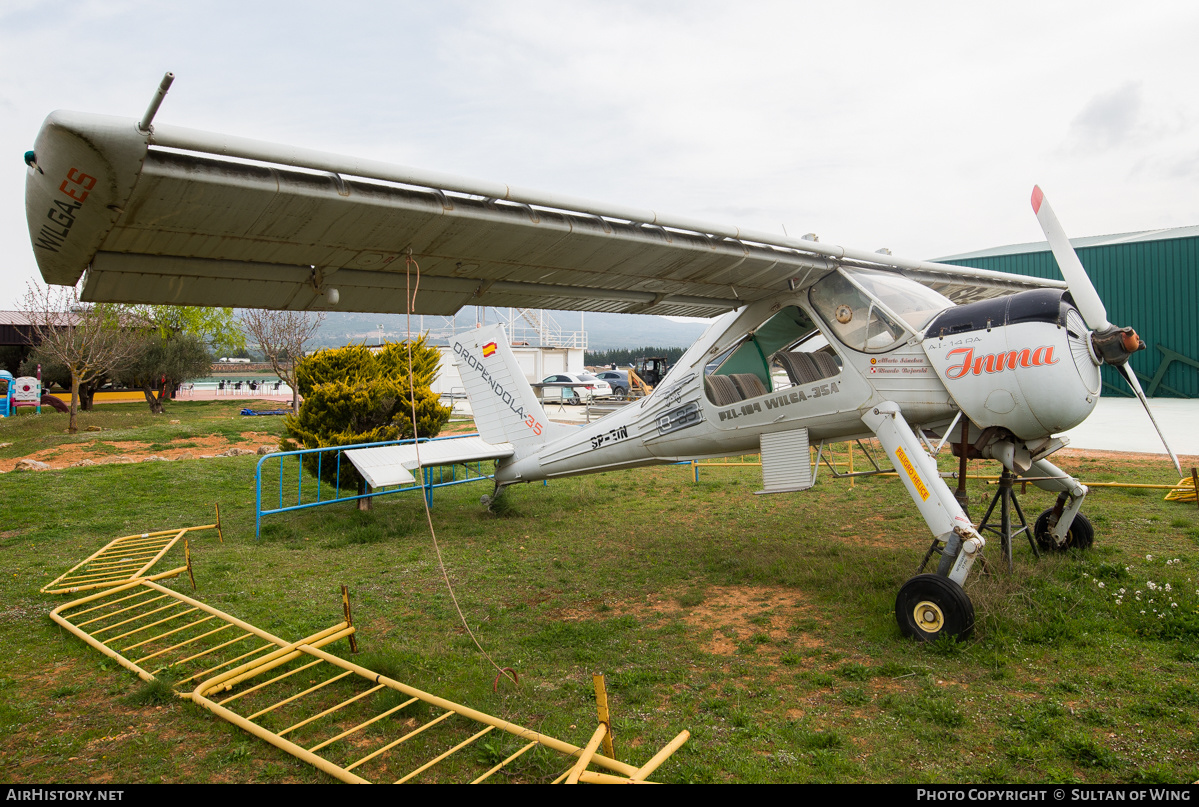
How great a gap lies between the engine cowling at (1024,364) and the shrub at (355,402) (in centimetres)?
933

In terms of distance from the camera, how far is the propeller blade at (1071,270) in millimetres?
5582

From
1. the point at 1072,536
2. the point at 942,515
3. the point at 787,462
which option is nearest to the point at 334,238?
the point at 787,462

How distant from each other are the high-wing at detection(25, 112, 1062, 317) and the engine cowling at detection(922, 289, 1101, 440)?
1.84m

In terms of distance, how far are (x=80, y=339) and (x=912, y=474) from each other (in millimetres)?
31838

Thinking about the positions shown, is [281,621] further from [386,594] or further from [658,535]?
[658,535]

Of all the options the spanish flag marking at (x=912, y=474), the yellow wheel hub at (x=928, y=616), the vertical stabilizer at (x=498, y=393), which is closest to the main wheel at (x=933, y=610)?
the yellow wheel hub at (x=928, y=616)

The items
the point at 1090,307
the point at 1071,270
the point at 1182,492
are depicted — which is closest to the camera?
the point at 1090,307

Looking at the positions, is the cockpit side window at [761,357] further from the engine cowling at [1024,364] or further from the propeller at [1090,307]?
the propeller at [1090,307]

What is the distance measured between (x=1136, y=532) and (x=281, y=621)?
10.8m

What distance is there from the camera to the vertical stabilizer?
10.8m

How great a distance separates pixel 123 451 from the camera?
1911 centimetres

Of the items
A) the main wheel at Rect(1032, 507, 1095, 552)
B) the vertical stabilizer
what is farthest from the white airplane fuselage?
the main wheel at Rect(1032, 507, 1095, 552)

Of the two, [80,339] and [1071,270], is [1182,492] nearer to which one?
[1071,270]
